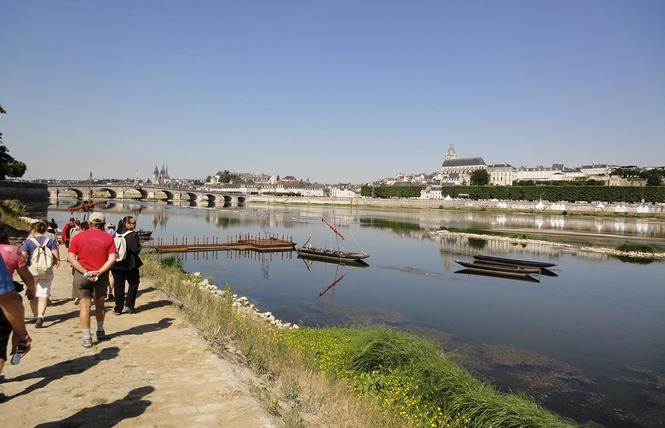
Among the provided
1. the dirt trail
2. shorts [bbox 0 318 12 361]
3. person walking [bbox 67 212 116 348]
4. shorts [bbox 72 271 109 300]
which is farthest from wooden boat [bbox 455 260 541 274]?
shorts [bbox 0 318 12 361]

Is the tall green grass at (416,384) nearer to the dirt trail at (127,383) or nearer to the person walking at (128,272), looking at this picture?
the dirt trail at (127,383)

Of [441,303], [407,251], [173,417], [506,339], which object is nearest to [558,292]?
[441,303]

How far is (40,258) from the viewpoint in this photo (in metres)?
9.07

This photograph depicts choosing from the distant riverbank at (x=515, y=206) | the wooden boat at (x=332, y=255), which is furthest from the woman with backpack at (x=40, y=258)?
the distant riverbank at (x=515, y=206)

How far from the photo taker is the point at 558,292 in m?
29.2

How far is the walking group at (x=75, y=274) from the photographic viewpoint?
5.59 meters

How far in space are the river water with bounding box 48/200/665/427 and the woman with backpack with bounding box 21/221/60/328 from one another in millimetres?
9183

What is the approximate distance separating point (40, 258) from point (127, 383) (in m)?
4.23

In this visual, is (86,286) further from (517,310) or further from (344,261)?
(344,261)

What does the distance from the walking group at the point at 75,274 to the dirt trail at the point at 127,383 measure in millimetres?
446

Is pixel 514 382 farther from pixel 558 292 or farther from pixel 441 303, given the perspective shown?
pixel 558 292

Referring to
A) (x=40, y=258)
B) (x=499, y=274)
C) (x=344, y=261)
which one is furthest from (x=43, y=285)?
A: (x=499, y=274)

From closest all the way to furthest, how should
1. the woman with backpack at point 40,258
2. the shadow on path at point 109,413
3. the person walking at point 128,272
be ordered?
the shadow on path at point 109,413, the woman with backpack at point 40,258, the person walking at point 128,272

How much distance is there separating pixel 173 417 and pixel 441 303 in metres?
20.6
